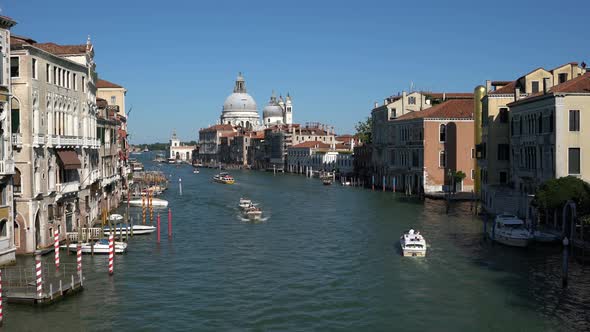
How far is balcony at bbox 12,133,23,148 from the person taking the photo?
2089 centimetres

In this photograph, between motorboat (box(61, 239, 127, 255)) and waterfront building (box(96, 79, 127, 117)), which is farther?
waterfront building (box(96, 79, 127, 117))

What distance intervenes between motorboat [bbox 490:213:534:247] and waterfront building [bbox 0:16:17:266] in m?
16.8

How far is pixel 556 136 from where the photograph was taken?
84.7ft

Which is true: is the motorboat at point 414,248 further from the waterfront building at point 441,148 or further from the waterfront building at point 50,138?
the waterfront building at point 441,148

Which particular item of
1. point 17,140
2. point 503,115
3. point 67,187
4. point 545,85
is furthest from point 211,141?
point 17,140

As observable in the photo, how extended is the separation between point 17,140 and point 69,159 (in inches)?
152

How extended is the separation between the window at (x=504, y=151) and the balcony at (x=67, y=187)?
2055cm

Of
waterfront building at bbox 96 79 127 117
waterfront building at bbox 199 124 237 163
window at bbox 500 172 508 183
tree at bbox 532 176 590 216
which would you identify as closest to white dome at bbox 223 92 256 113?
waterfront building at bbox 199 124 237 163

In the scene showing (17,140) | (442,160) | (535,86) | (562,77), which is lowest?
(442,160)

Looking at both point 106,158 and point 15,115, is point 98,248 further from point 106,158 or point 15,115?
point 106,158

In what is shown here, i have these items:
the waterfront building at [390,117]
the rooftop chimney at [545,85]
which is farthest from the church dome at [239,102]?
the rooftop chimney at [545,85]

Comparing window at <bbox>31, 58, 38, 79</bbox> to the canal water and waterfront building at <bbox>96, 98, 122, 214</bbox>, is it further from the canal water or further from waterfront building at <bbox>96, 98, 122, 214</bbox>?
waterfront building at <bbox>96, 98, 122, 214</bbox>

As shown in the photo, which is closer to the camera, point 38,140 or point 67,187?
point 38,140

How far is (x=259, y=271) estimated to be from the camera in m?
22.0
